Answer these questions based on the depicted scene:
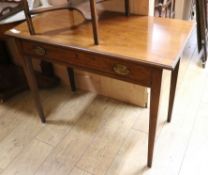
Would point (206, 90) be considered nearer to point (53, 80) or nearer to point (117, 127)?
point (117, 127)

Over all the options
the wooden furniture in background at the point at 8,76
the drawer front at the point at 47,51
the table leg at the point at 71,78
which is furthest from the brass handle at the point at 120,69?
the wooden furniture in background at the point at 8,76

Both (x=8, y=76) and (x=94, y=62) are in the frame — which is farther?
(x=8, y=76)

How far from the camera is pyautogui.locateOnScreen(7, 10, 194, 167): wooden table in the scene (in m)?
1.03

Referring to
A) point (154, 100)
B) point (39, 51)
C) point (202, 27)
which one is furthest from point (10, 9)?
point (202, 27)

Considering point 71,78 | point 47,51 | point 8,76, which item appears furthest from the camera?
point 8,76

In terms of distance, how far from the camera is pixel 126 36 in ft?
3.86

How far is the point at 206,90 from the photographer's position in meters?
1.90

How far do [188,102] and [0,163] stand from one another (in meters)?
1.36

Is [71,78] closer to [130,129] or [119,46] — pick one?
[130,129]

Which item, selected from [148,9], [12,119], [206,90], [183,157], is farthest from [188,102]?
[12,119]

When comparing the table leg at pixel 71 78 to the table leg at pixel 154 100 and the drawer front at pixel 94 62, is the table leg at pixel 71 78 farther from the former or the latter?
the table leg at pixel 154 100

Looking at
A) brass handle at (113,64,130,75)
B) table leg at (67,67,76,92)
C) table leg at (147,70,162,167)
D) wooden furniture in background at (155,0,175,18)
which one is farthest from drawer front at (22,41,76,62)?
wooden furniture in background at (155,0,175,18)

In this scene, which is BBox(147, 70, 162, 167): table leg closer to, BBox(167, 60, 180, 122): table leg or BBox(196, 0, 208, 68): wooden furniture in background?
BBox(167, 60, 180, 122): table leg

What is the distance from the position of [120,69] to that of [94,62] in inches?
5.6
